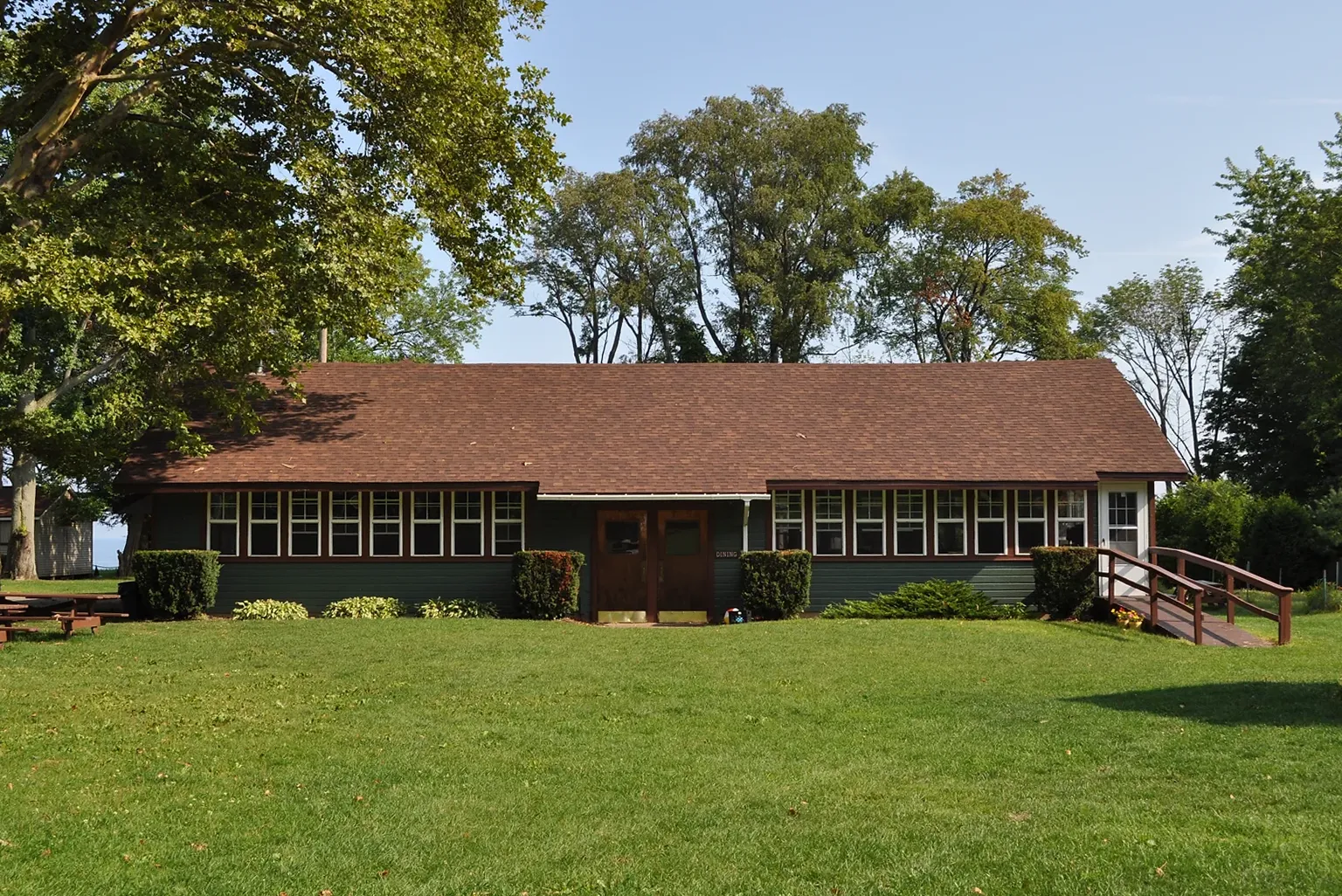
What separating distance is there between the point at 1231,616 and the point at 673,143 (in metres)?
34.4

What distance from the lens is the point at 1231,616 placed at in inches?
795

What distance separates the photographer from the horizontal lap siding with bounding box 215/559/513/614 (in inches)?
968

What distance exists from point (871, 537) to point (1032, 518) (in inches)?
127

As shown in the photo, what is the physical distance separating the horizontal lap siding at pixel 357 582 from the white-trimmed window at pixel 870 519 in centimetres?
685

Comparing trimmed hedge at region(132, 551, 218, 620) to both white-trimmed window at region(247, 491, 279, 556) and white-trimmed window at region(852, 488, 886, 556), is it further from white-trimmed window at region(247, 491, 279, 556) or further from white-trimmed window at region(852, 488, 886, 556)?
white-trimmed window at region(852, 488, 886, 556)

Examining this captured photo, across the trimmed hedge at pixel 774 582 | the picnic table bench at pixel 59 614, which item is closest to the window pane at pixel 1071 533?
the trimmed hedge at pixel 774 582

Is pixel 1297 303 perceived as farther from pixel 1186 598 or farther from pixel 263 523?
pixel 263 523

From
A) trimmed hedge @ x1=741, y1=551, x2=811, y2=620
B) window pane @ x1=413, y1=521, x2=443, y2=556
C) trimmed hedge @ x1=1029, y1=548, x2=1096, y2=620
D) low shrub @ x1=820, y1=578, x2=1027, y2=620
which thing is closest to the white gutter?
trimmed hedge @ x1=741, y1=551, x2=811, y2=620

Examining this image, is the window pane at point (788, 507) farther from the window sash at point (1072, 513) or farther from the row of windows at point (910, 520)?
the window sash at point (1072, 513)

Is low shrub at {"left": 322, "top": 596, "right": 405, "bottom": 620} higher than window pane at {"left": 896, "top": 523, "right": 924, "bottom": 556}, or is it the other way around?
window pane at {"left": 896, "top": 523, "right": 924, "bottom": 556}

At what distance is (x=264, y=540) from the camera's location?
980 inches

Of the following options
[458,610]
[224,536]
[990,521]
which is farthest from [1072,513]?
[224,536]

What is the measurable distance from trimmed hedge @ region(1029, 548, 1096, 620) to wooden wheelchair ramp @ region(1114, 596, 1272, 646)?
636 millimetres

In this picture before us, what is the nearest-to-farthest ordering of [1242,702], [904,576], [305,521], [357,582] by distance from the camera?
[1242,702] → [357,582] → [904,576] → [305,521]
